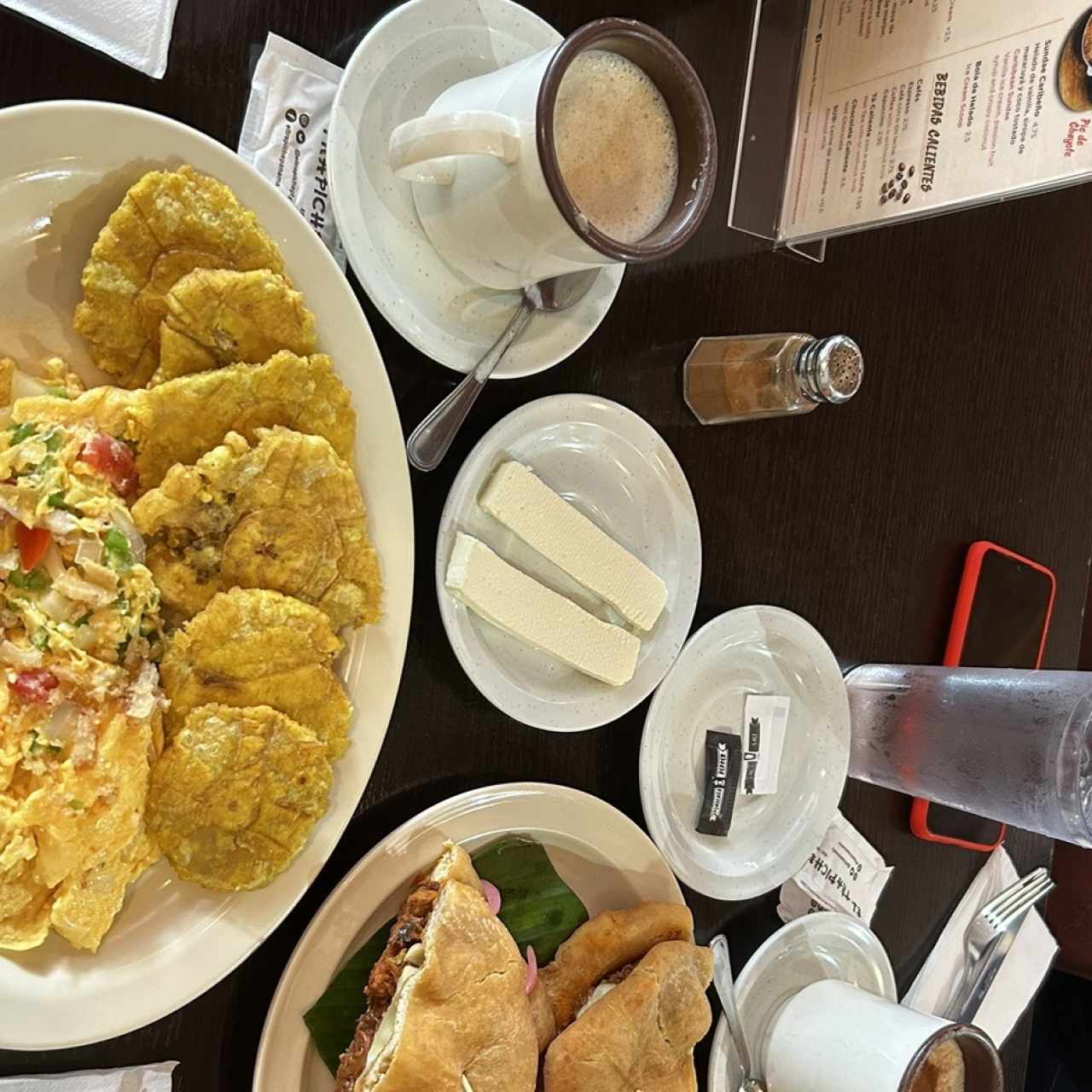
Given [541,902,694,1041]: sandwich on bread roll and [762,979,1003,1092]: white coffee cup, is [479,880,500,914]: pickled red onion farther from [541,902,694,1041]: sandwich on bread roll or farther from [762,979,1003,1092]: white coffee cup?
[762,979,1003,1092]: white coffee cup

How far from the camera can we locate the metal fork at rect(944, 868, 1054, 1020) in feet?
7.19

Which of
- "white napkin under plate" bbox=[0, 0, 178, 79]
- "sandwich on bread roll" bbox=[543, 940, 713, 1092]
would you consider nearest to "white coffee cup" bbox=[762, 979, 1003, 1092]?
"sandwich on bread roll" bbox=[543, 940, 713, 1092]

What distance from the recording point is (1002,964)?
7.46 ft

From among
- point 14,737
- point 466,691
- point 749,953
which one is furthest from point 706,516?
point 14,737

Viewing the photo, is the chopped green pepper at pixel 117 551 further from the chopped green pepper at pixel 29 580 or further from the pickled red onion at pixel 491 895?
the pickled red onion at pixel 491 895

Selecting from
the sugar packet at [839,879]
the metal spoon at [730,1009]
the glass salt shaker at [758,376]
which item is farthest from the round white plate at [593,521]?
the sugar packet at [839,879]

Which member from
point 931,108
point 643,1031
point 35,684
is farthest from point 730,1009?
point 931,108

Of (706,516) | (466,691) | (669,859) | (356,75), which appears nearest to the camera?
(356,75)

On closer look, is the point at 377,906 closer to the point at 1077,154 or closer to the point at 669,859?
the point at 669,859

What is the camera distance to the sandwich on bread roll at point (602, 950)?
1.52 meters

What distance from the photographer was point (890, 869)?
2080mm

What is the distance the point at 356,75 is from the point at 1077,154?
992 millimetres

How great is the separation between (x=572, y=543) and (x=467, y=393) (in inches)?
11.3

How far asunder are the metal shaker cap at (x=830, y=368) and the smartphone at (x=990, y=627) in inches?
28.9
